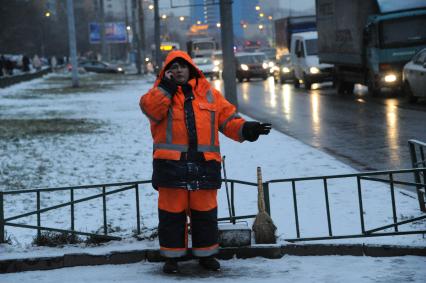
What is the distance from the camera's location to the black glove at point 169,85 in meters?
6.26

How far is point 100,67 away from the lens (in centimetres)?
8825

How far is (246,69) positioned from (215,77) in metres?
10.1

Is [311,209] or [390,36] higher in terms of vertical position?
[390,36]

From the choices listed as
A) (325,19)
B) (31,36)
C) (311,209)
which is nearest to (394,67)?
(325,19)

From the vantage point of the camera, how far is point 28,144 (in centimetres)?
1803

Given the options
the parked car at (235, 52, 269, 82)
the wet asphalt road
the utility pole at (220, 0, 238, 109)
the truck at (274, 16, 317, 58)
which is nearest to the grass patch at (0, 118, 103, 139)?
the utility pole at (220, 0, 238, 109)

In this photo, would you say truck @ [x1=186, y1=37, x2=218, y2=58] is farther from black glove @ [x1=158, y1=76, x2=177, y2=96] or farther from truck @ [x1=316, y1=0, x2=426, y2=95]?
black glove @ [x1=158, y1=76, x2=177, y2=96]

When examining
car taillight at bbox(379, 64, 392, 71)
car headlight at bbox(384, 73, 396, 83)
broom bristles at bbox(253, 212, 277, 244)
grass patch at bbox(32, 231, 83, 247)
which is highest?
car taillight at bbox(379, 64, 392, 71)

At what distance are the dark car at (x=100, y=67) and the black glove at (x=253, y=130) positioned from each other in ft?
257

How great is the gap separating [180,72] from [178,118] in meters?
0.33

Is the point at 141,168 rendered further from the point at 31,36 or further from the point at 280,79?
the point at 31,36

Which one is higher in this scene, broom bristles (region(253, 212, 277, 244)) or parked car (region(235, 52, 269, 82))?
parked car (region(235, 52, 269, 82))

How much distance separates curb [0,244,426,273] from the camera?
6672mm

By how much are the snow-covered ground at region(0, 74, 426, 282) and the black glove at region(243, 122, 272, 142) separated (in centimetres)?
92
